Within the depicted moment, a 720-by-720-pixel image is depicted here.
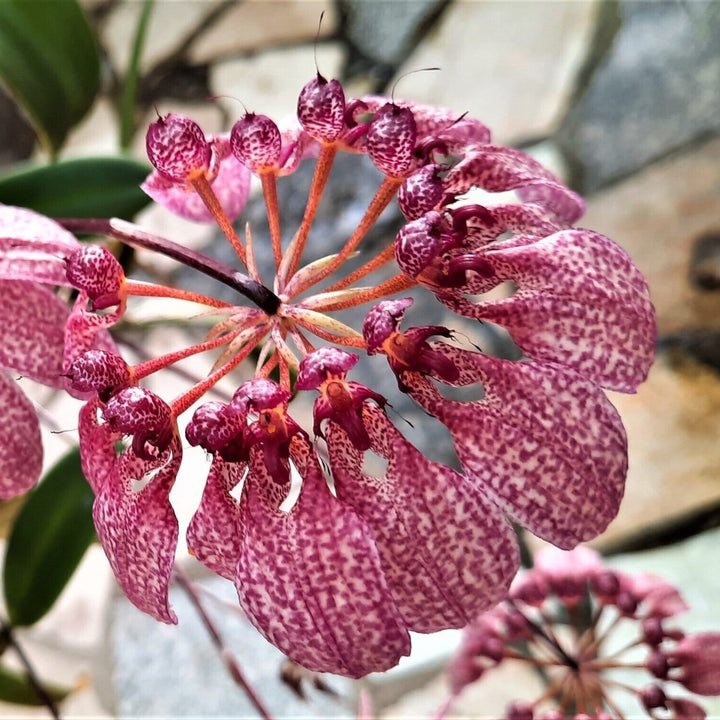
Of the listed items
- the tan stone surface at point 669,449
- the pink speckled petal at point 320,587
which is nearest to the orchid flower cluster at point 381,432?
the pink speckled petal at point 320,587

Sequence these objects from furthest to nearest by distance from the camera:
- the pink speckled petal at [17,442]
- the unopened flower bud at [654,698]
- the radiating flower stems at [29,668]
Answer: the radiating flower stems at [29,668] → the unopened flower bud at [654,698] → the pink speckled petal at [17,442]

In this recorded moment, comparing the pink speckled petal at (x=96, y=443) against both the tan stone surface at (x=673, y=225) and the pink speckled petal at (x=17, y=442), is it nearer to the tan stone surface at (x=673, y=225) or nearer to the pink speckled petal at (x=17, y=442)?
the pink speckled petal at (x=17, y=442)

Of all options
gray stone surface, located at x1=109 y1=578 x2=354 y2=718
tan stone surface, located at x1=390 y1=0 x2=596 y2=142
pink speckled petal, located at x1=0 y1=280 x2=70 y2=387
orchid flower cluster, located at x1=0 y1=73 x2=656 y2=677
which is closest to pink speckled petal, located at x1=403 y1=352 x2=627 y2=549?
orchid flower cluster, located at x1=0 y1=73 x2=656 y2=677

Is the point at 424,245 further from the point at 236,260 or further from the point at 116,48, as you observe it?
the point at 116,48

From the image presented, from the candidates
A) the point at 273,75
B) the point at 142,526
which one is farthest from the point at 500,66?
the point at 142,526

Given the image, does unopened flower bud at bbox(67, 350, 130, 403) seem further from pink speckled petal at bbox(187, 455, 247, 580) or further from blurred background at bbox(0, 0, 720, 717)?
blurred background at bbox(0, 0, 720, 717)

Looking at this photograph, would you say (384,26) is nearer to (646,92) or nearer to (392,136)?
(646,92)
